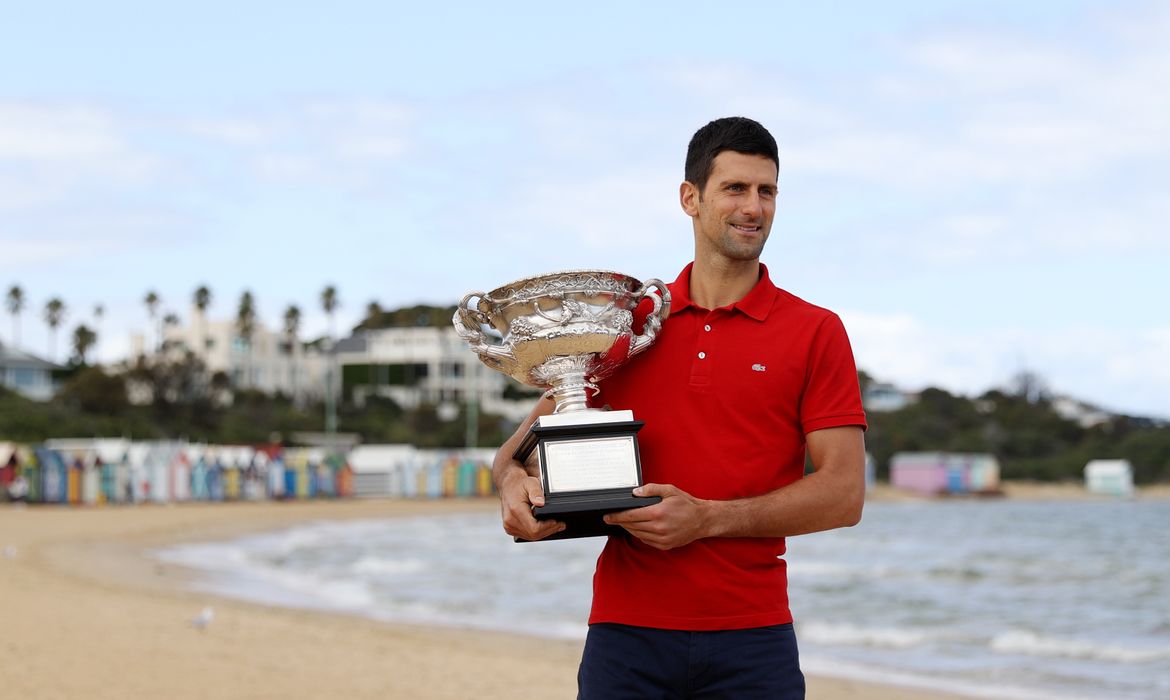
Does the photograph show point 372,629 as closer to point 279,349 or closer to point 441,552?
point 441,552

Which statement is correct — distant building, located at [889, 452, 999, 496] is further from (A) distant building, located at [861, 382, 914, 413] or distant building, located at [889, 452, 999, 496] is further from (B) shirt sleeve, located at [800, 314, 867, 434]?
(B) shirt sleeve, located at [800, 314, 867, 434]

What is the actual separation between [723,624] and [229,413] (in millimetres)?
57219

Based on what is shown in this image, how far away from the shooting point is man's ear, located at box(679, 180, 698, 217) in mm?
2572

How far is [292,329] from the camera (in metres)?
76.1

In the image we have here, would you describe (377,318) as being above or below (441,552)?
above

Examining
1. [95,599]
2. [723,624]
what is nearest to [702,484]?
[723,624]

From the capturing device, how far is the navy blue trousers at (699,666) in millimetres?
2404

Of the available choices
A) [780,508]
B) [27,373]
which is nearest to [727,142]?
[780,508]

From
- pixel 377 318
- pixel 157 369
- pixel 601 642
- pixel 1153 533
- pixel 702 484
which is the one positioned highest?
pixel 377 318

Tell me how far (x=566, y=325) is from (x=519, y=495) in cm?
33

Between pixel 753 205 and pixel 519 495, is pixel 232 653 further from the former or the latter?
pixel 753 205

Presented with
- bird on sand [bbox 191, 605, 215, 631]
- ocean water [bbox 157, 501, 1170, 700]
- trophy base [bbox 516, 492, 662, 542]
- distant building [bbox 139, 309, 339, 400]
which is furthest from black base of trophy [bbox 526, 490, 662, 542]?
distant building [bbox 139, 309, 339, 400]

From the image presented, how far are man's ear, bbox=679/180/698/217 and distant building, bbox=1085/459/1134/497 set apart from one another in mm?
77817

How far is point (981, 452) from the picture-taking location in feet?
259
